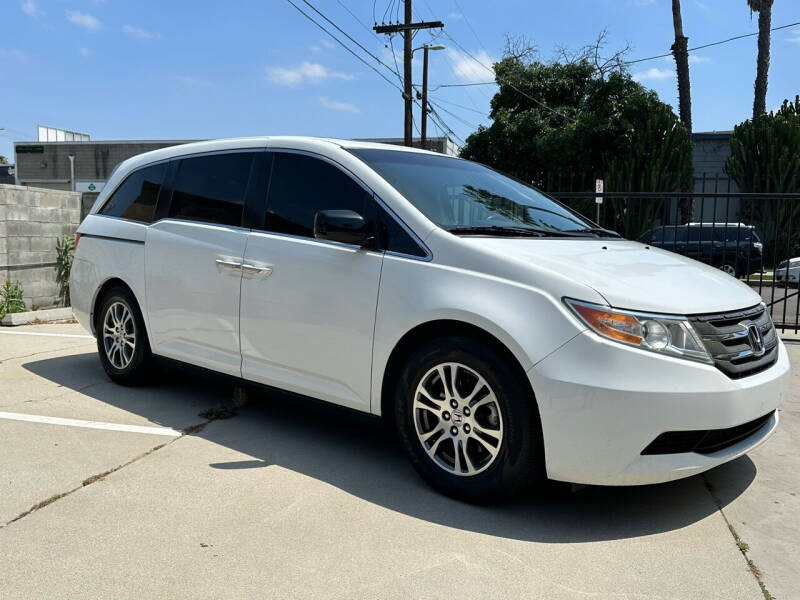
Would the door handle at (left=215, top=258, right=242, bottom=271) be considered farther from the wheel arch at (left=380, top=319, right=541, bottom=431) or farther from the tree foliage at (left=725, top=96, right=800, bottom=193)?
the tree foliage at (left=725, top=96, right=800, bottom=193)

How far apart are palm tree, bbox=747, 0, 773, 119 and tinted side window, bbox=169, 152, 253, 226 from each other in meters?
25.2

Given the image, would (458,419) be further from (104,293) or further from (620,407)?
Result: (104,293)

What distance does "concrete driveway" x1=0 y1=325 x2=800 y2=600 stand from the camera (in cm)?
259

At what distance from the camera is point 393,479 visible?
3619 millimetres

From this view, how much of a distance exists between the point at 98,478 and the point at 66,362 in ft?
10.4

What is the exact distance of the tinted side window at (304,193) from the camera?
3.82 meters

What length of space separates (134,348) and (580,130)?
21954 millimetres

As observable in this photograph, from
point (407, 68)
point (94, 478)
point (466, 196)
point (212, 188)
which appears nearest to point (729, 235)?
point (466, 196)

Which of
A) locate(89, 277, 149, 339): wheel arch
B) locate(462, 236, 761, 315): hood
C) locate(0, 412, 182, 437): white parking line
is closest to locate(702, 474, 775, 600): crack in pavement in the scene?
locate(462, 236, 761, 315): hood

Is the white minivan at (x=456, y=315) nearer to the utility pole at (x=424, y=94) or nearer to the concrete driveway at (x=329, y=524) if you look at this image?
the concrete driveway at (x=329, y=524)

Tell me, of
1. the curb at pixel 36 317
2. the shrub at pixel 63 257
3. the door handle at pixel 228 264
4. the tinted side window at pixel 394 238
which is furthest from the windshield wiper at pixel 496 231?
the shrub at pixel 63 257

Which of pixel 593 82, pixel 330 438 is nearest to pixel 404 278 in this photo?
pixel 330 438

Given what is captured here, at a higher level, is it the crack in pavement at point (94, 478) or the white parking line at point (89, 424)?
the white parking line at point (89, 424)

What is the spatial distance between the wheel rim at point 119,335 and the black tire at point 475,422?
263 centimetres
